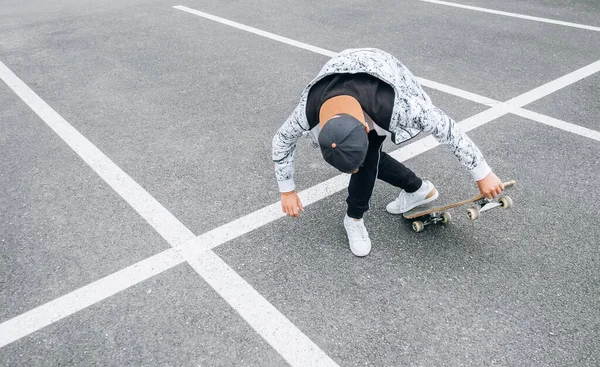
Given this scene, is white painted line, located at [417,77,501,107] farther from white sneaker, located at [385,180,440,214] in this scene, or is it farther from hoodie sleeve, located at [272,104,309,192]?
hoodie sleeve, located at [272,104,309,192]

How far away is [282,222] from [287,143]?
863 mm

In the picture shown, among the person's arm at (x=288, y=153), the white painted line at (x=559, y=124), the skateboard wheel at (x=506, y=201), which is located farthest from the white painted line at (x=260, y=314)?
the white painted line at (x=559, y=124)

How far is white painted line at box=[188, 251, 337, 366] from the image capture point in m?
2.55

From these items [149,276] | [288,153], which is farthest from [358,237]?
[149,276]

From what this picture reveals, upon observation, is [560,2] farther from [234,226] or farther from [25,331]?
[25,331]

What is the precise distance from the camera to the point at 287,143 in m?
2.81

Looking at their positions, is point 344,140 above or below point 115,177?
above

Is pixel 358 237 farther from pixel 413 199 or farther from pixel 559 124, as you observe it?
pixel 559 124

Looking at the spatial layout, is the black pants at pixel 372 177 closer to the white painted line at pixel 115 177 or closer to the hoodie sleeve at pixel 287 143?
the hoodie sleeve at pixel 287 143

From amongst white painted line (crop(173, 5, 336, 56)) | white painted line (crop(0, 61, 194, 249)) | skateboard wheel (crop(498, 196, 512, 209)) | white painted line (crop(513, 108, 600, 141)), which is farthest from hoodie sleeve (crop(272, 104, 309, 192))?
white painted line (crop(173, 5, 336, 56))

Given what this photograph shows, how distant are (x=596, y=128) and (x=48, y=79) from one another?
582 cm

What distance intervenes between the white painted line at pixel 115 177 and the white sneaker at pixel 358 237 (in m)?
1.05

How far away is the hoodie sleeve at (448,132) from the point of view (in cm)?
256

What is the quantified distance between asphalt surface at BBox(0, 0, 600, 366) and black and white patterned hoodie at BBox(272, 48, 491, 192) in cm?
78
